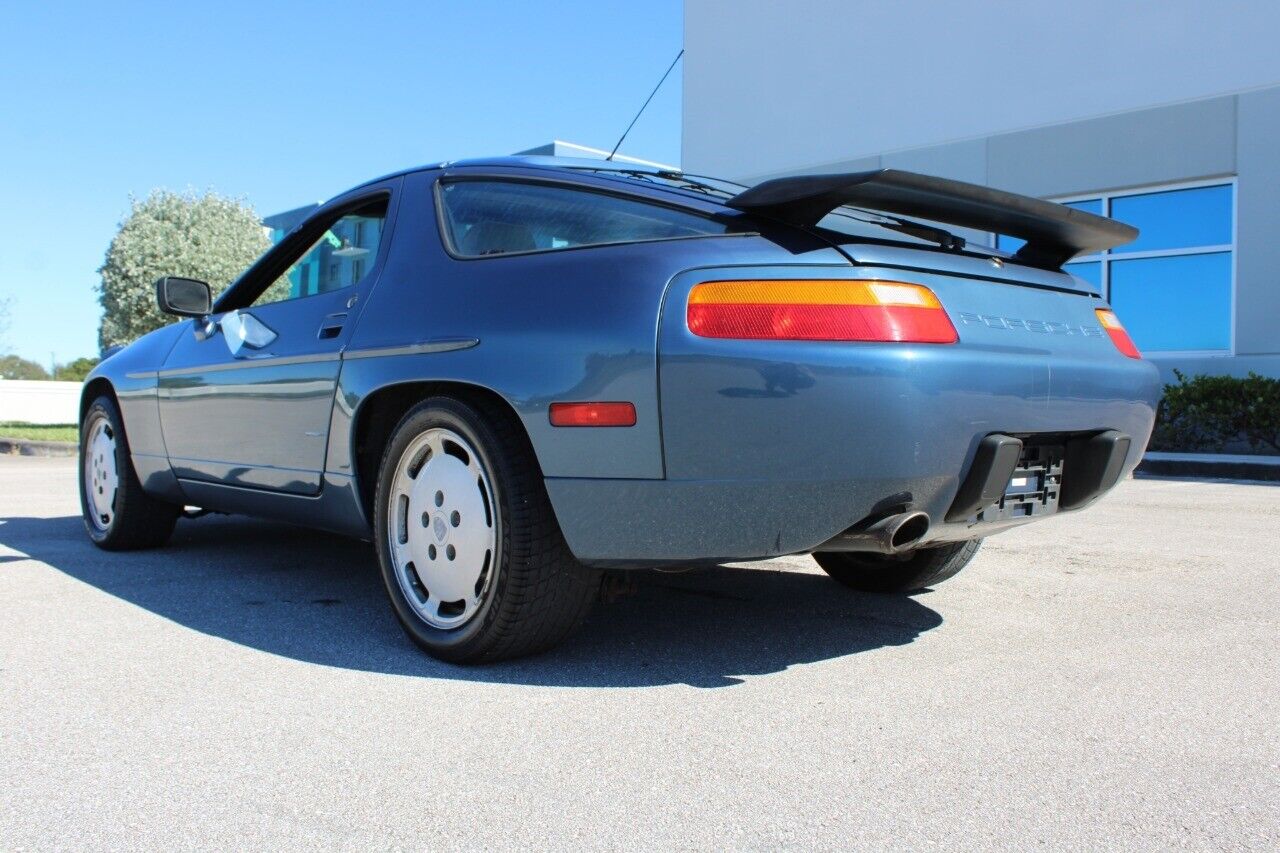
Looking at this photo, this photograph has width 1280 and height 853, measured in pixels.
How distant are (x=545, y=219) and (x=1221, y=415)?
11135 millimetres

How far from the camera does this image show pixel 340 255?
3.97 metres

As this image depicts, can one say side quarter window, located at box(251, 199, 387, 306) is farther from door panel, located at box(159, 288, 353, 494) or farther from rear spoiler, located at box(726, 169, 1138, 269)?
rear spoiler, located at box(726, 169, 1138, 269)

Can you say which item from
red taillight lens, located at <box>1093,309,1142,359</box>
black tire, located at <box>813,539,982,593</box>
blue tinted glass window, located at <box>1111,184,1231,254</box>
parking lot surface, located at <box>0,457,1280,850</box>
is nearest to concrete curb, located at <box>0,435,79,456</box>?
parking lot surface, located at <box>0,457,1280,850</box>

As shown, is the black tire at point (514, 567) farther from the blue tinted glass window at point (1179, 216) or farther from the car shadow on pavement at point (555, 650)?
the blue tinted glass window at point (1179, 216)

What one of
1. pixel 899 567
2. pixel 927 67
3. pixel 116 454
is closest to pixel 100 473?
pixel 116 454

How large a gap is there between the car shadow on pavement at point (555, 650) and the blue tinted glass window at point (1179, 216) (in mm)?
11132

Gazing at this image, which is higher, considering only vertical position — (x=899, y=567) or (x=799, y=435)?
(x=799, y=435)

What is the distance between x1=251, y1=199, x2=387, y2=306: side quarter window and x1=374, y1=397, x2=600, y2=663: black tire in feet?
2.89

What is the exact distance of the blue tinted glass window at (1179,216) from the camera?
13.3m

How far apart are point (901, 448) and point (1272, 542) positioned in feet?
12.6

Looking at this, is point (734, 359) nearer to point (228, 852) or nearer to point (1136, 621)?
point (228, 852)

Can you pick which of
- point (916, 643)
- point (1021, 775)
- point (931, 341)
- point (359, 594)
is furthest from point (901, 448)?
point (359, 594)

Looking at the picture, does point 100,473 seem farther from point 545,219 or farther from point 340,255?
point 545,219

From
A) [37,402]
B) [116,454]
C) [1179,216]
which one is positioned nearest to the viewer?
[116,454]
